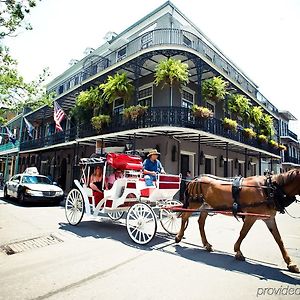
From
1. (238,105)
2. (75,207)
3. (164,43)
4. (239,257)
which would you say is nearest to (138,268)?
(239,257)

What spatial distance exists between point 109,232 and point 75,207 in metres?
1.47

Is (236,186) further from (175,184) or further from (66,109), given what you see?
(66,109)

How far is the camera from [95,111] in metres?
16.5

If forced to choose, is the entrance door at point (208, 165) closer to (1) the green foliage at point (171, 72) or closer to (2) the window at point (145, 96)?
(2) the window at point (145, 96)

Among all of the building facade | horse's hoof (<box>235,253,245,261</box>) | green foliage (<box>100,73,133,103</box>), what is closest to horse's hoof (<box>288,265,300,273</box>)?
horse's hoof (<box>235,253,245,261</box>)

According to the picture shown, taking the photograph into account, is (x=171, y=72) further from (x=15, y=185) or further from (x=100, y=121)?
(x=15, y=185)

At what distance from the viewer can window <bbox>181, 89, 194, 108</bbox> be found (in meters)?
14.7

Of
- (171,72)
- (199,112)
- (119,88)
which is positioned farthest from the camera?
(119,88)

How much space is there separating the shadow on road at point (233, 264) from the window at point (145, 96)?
34.4ft

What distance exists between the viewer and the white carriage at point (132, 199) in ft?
18.9

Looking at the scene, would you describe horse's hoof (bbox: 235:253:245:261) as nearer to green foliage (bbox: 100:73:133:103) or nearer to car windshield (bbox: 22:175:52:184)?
green foliage (bbox: 100:73:133:103)

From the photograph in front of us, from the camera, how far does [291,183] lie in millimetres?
4480

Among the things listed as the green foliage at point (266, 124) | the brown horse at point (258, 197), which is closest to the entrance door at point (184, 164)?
the green foliage at point (266, 124)

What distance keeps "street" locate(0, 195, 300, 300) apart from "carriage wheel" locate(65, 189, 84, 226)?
640mm
